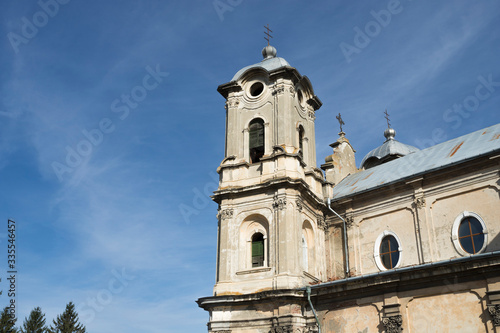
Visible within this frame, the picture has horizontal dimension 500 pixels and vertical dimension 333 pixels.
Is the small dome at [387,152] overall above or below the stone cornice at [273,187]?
above

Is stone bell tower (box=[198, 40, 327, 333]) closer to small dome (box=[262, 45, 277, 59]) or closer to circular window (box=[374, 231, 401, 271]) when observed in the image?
small dome (box=[262, 45, 277, 59])

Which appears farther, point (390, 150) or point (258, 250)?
point (390, 150)

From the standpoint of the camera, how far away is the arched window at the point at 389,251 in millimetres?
18670

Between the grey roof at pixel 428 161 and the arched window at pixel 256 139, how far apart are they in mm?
3884

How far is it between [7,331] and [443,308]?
105ft

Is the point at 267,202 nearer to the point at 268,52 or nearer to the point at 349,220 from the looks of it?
the point at 349,220

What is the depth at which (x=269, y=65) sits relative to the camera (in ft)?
76.1

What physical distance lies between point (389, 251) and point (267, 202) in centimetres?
514

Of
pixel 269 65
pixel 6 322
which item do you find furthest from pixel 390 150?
pixel 6 322

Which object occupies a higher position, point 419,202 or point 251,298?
point 419,202

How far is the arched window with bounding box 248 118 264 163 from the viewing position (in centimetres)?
2204

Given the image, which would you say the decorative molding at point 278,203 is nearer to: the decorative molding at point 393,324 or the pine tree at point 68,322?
the decorative molding at point 393,324

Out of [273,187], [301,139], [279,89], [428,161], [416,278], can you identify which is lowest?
[416,278]

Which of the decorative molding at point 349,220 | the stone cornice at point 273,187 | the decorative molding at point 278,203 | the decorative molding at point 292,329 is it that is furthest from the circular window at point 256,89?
the decorative molding at point 292,329
